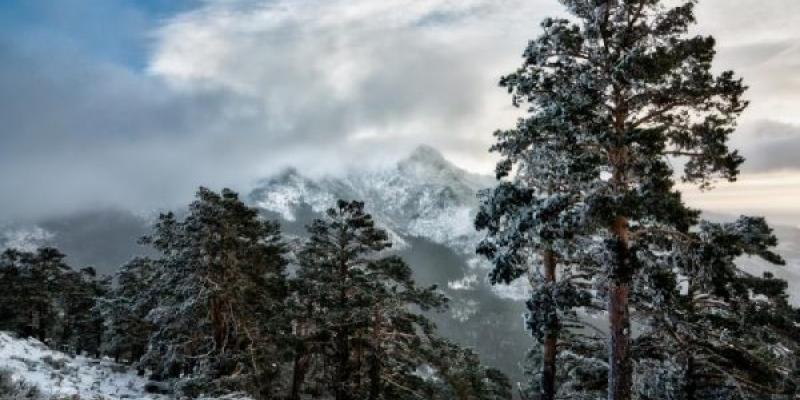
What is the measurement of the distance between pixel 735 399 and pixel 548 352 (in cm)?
544

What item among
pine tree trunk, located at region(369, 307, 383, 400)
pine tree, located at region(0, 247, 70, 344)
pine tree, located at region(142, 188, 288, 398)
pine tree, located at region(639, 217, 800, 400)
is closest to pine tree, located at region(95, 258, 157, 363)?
pine tree, located at region(0, 247, 70, 344)

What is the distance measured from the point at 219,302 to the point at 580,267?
19216mm

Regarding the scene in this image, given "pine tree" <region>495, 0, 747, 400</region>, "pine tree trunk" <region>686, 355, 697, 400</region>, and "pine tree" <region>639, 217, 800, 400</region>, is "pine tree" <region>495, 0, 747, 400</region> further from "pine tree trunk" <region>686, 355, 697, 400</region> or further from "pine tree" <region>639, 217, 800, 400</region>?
"pine tree trunk" <region>686, 355, 697, 400</region>

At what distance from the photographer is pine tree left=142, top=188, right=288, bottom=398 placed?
26.2m

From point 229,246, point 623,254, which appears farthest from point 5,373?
point 623,254

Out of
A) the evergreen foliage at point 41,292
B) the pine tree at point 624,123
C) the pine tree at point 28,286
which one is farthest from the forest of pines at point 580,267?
the pine tree at point 28,286

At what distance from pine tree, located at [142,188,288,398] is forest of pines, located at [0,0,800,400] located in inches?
4.1

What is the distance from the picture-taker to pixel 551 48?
13.8 m

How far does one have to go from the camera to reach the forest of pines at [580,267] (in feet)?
40.9

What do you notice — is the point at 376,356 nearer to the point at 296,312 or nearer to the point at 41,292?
the point at 296,312

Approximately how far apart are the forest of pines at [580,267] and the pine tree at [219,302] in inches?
4.1

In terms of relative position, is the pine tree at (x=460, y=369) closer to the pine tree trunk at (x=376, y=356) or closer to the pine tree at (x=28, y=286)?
the pine tree trunk at (x=376, y=356)

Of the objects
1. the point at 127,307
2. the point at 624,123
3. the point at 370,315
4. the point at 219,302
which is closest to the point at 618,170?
the point at 624,123

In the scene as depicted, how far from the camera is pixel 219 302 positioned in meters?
27.9
